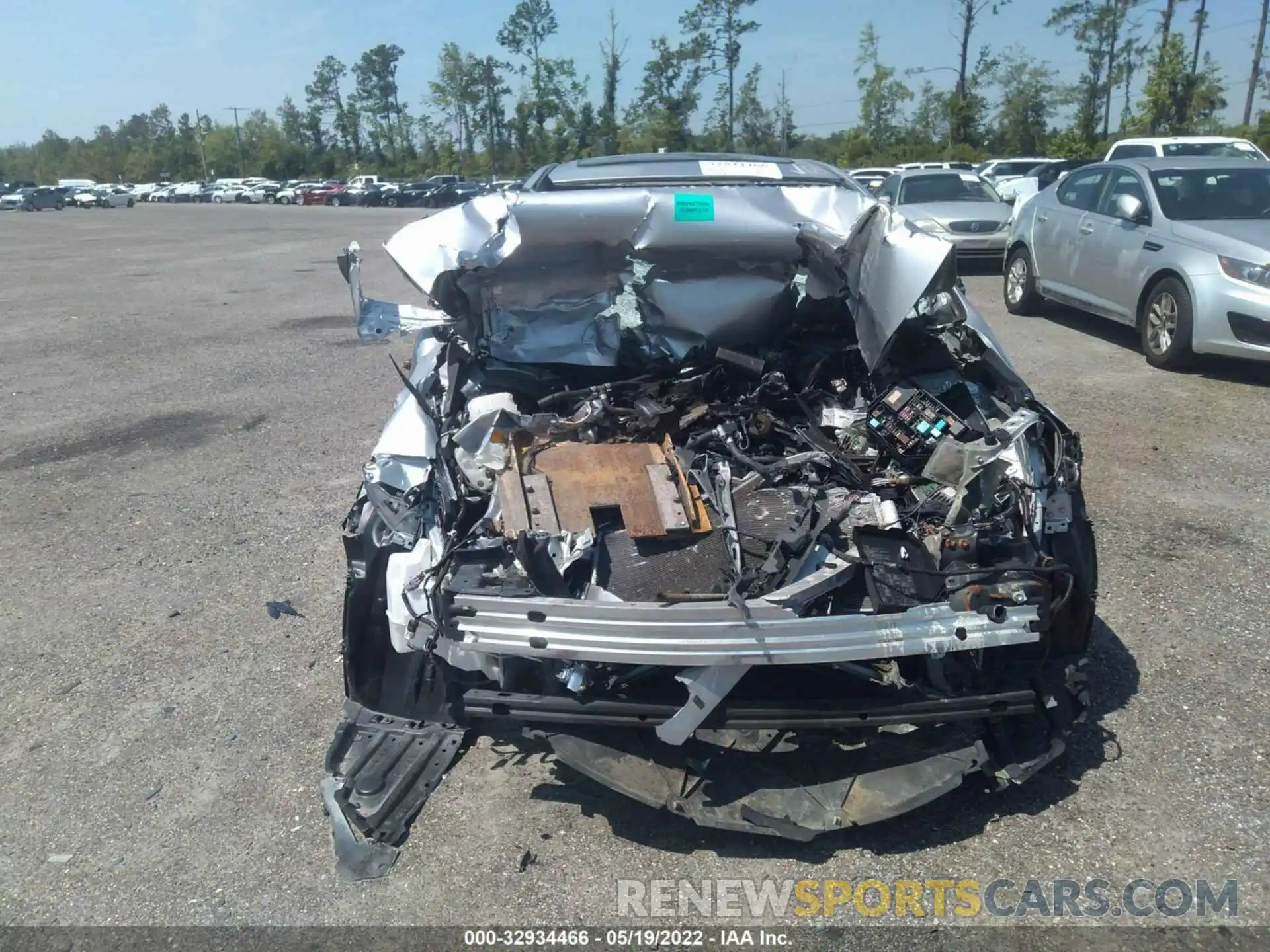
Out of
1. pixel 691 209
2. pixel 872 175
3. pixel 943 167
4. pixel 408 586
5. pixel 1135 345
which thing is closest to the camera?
pixel 408 586

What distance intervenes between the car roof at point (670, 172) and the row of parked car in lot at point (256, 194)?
133 ft

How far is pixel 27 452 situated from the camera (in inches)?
281

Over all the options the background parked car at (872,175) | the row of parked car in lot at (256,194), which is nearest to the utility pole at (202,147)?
the row of parked car in lot at (256,194)

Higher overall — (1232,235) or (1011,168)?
(1232,235)

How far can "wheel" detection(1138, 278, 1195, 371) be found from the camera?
8.09m

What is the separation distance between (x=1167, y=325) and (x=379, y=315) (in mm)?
7154

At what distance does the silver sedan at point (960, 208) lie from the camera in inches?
543

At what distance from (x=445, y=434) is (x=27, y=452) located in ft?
16.9

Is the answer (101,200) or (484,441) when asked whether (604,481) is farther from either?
(101,200)

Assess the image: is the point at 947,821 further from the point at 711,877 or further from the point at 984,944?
the point at 711,877

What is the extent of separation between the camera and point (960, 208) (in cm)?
1408

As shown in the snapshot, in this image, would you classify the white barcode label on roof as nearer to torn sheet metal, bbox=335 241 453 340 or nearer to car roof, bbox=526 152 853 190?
car roof, bbox=526 152 853 190

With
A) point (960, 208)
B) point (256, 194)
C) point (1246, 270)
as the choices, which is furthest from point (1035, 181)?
point (256, 194)

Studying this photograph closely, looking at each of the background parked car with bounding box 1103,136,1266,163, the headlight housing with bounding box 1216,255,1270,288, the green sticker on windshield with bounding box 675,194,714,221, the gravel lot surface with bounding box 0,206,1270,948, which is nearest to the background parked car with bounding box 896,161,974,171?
the background parked car with bounding box 1103,136,1266,163
